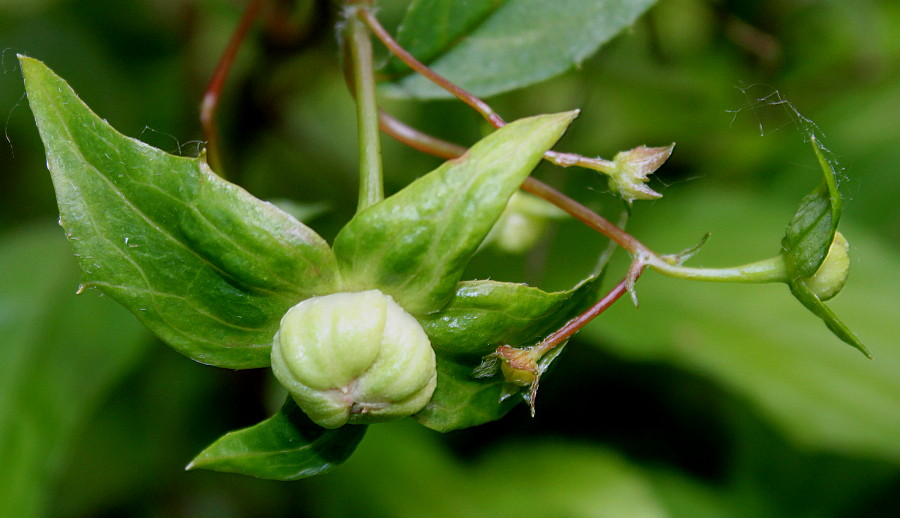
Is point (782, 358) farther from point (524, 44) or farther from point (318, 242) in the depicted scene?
point (318, 242)

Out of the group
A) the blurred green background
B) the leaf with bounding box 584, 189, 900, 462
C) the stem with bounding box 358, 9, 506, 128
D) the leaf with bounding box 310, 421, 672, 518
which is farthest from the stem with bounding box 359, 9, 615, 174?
the leaf with bounding box 310, 421, 672, 518

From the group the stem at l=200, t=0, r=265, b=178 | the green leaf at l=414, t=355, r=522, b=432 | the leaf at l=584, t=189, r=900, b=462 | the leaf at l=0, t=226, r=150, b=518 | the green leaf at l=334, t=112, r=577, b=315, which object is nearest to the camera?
the green leaf at l=334, t=112, r=577, b=315

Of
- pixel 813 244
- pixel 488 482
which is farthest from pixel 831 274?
pixel 488 482

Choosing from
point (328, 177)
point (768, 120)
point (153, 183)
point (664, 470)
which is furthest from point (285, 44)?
point (768, 120)

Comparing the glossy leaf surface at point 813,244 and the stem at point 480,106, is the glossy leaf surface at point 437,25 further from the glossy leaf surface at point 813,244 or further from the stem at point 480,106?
the glossy leaf surface at point 813,244

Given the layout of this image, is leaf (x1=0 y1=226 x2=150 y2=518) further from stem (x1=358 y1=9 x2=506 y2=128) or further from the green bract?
stem (x1=358 y1=9 x2=506 y2=128)

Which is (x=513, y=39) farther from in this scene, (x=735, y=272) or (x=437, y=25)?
(x=735, y=272)
